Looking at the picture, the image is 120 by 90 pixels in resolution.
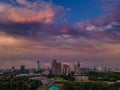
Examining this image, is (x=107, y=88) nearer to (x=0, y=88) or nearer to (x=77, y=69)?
(x=0, y=88)

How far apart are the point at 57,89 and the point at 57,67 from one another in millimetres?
60742

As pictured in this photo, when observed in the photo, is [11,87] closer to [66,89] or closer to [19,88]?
[19,88]

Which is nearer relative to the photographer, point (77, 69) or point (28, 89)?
point (28, 89)

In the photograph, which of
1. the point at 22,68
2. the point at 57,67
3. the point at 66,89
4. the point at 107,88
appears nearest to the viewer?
the point at 66,89

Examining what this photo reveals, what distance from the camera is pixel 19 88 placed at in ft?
129

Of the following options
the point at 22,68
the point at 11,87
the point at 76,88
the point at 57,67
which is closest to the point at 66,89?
the point at 76,88

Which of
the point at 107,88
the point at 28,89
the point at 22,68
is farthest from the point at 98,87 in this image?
the point at 22,68

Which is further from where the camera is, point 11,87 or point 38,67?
point 38,67

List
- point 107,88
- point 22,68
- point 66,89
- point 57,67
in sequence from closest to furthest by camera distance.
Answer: point 66,89
point 107,88
point 57,67
point 22,68

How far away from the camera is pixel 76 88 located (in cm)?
3738

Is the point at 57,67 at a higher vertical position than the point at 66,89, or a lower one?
higher

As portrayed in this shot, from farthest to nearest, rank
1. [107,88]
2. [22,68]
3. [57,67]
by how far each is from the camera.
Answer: [22,68] → [57,67] → [107,88]

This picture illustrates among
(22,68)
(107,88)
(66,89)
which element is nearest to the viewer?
(66,89)

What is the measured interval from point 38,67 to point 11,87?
3719 inches
